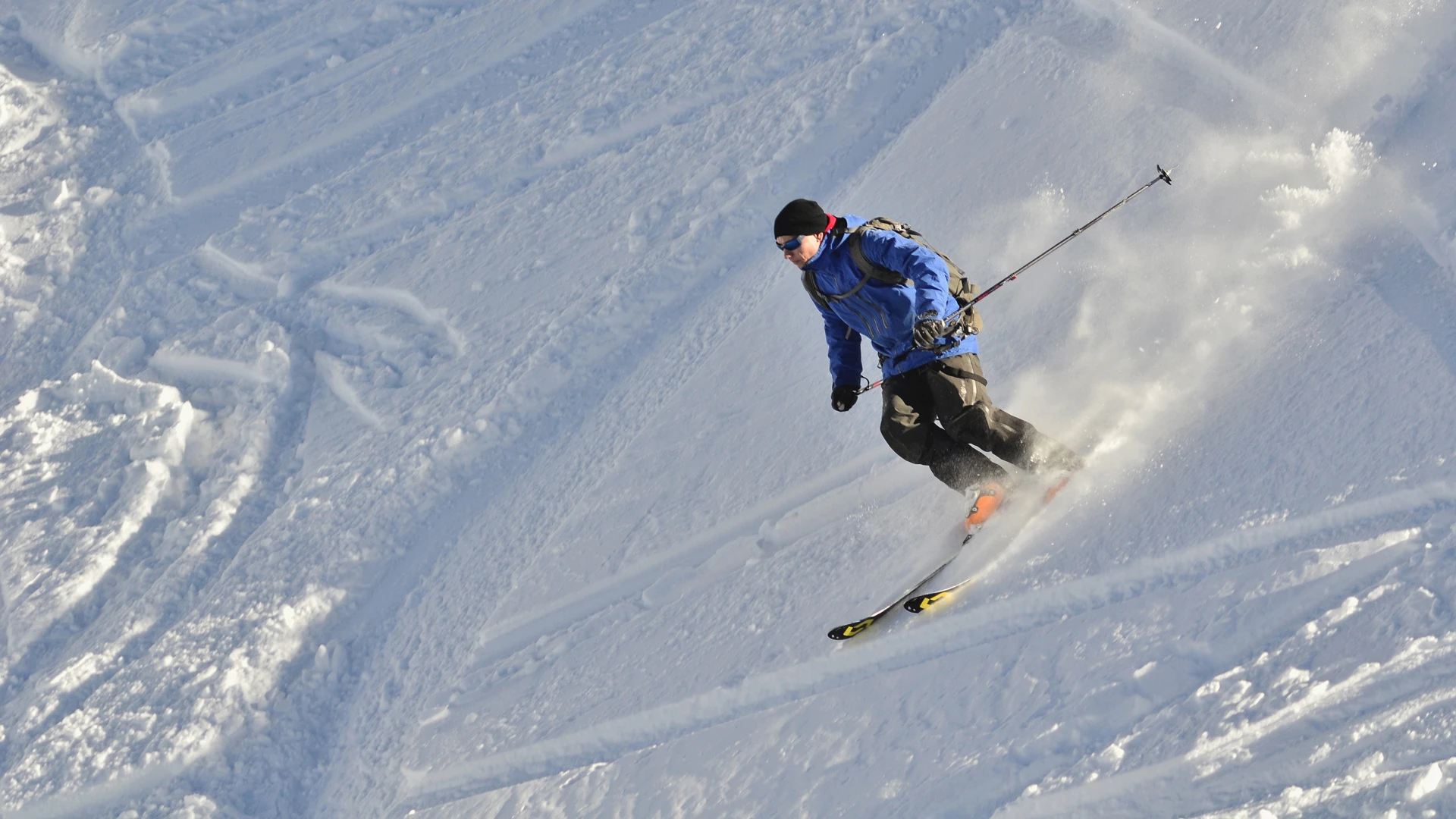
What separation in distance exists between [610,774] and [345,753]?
1.99 metres

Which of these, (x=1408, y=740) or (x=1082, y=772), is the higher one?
(x=1082, y=772)

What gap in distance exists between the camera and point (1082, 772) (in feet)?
14.8

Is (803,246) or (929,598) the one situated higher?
(803,246)

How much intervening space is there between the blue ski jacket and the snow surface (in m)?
0.91

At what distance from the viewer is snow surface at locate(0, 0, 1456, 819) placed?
4.84 metres

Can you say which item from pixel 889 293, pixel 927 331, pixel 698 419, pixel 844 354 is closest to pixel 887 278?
pixel 889 293

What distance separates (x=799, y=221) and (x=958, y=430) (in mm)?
1215

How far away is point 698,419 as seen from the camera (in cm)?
720

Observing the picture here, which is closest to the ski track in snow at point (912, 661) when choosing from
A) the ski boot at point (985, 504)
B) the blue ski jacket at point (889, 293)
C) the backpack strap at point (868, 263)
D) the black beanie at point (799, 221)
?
the ski boot at point (985, 504)

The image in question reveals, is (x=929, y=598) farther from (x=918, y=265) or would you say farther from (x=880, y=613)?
(x=918, y=265)

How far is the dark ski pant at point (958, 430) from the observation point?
5.34 metres

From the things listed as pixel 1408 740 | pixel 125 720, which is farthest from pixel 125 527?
pixel 1408 740

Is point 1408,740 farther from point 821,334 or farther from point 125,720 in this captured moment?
point 125,720

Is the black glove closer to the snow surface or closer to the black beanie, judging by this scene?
the black beanie
